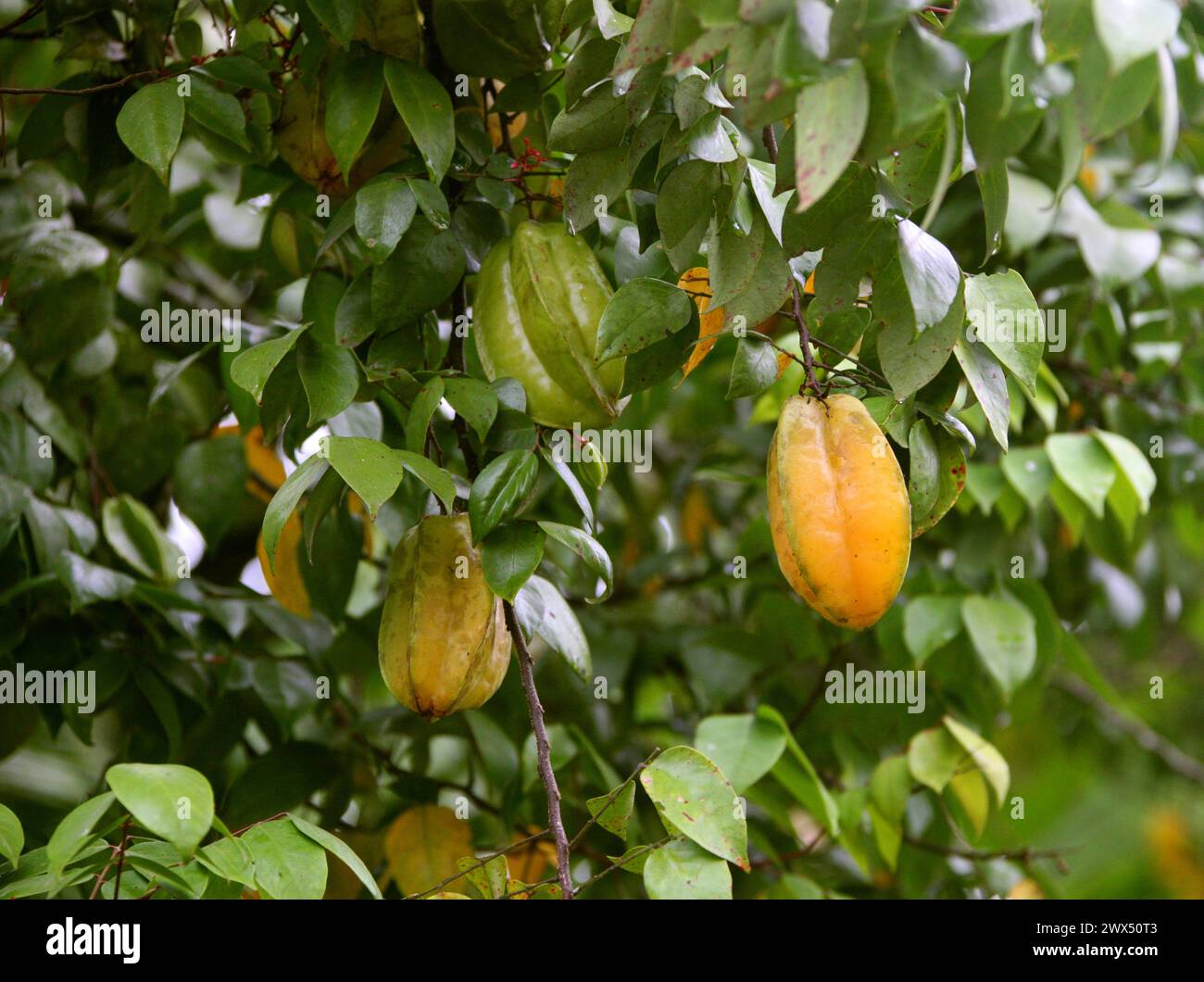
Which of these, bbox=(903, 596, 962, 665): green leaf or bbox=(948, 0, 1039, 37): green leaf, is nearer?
bbox=(948, 0, 1039, 37): green leaf

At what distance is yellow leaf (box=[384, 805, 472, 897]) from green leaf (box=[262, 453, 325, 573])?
1.76 ft

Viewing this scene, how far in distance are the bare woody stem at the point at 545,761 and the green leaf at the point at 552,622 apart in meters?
0.02

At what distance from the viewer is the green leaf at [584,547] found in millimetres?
815

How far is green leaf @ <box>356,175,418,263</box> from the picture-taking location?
0.85 meters

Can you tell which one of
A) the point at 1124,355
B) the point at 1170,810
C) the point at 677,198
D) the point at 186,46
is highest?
the point at 186,46

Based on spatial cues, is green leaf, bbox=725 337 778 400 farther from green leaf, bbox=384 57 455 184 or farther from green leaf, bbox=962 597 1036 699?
green leaf, bbox=962 597 1036 699

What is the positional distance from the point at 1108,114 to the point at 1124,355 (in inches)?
48.2

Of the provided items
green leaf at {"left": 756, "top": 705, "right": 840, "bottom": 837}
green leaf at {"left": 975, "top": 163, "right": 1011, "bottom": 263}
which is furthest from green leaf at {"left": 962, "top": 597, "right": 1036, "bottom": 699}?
green leaf at {"left": 975, "top": 163, "right": 1011, "bottom": 263}

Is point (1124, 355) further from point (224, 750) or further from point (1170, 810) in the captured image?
point (1170, 810)

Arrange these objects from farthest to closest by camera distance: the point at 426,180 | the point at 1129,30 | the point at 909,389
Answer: the point at 426,180, the point at 909,389, the point at 1129,30

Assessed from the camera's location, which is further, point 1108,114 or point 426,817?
point 426,817
